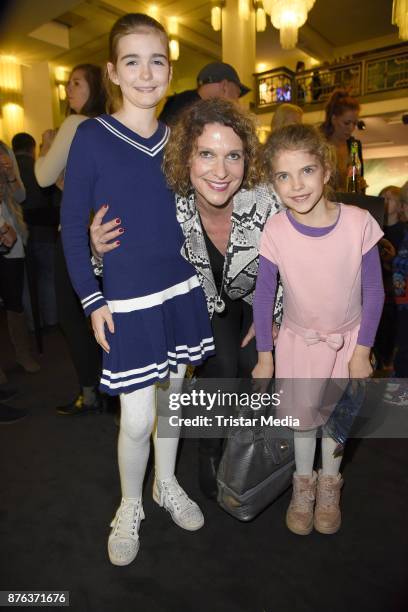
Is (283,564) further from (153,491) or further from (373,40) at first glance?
(373,40)

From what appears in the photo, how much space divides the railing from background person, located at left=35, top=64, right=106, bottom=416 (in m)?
8.36

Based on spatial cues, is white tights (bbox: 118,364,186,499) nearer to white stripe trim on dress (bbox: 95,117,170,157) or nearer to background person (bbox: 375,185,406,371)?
white stripe trim on dress (bbox: 95,117,170,157)

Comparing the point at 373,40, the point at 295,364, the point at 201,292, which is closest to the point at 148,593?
the point at 295,364

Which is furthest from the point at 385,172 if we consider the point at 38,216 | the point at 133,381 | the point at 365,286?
the point at 133,381

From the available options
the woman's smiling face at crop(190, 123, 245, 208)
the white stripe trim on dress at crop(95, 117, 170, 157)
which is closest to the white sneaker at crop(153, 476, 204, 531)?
Result: the woman's smiling face at crop(190, 123, 245, 208)

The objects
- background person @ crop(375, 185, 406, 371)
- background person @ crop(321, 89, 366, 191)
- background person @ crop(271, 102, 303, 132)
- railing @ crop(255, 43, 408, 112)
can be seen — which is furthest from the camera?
railing @ crop(255, 43, 408, 112)

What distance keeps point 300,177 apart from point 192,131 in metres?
0.37

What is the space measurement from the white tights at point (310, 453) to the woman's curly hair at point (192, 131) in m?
0.98

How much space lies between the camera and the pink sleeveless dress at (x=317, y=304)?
4.39ft

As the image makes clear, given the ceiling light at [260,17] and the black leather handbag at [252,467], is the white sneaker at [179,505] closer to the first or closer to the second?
the black leather handbag at [252,467]

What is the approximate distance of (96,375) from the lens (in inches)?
96.8

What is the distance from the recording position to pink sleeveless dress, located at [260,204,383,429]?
1339 mm

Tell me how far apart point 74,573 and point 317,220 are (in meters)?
1.44

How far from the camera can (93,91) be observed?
1989mm
